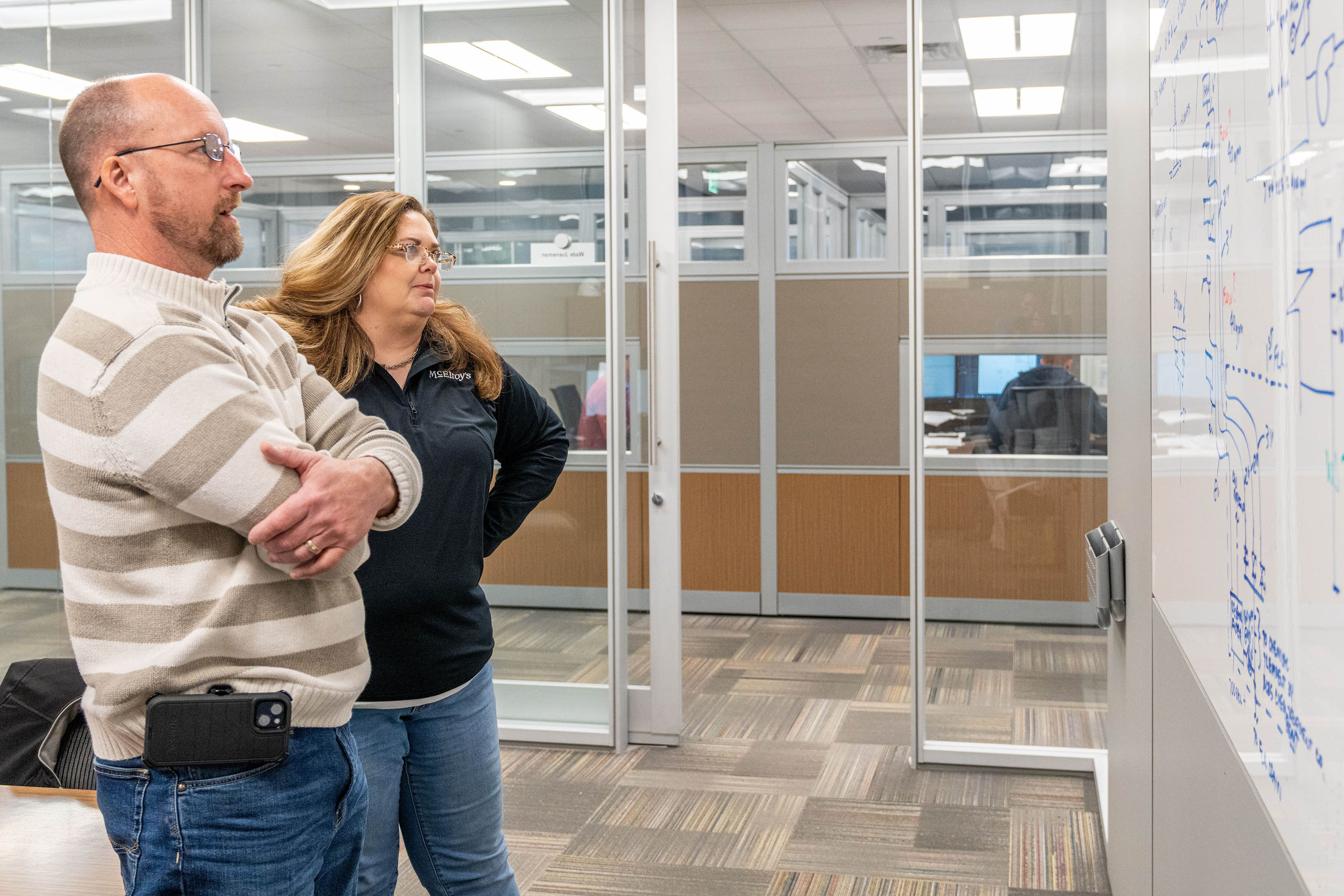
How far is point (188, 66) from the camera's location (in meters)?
3.81

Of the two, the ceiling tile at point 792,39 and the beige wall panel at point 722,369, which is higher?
the ceiling tile at point 792,39

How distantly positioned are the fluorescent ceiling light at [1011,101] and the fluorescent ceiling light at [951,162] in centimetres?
13

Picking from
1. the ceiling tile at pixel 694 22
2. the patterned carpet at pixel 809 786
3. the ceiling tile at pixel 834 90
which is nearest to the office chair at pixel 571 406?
the patterned carpet at pixel 809 786

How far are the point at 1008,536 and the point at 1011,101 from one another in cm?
131

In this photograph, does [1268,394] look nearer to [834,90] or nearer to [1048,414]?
[1048,414]

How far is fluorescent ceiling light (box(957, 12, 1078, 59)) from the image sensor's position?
10.9 ft

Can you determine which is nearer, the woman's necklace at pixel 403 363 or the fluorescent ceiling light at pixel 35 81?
the woman's necklace at pixel 403 363

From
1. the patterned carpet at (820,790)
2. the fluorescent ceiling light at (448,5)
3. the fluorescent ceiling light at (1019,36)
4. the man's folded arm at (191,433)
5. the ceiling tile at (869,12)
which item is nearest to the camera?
the man's folded arm at (191,433)

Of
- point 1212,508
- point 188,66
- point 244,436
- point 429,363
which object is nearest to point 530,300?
point 188,66

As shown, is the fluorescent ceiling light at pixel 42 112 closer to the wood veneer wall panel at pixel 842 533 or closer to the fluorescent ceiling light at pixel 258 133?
the fluorescent ceiling light at pixel 258 133

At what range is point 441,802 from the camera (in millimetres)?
1675

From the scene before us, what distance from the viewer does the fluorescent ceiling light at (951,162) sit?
3473mm

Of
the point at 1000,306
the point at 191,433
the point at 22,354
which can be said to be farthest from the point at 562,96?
the point at 191,433

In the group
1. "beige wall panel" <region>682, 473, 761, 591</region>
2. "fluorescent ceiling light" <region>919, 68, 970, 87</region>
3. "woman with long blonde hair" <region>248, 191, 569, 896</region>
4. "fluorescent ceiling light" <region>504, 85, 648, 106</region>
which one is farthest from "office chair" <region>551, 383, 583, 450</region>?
"beige wall panel" <region>682, 473, 761, 591</region>
